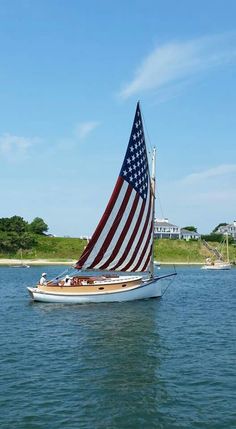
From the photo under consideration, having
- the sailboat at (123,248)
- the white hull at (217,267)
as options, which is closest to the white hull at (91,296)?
A: the sailboat at (123,248)

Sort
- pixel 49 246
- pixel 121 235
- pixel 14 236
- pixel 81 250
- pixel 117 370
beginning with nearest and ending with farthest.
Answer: pixel 117 370, pixel 121 235, pixel 14 236, pixel 81 250, pixel 49 246

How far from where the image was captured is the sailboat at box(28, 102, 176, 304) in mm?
41594

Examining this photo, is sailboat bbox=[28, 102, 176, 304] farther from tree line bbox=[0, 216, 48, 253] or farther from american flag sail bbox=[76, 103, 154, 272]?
tree line bbox=[0, 216, 48, 253]

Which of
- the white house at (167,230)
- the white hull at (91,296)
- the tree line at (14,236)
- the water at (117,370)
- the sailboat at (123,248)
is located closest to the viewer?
the water at (117,370)

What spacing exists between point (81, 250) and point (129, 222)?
95212 mm

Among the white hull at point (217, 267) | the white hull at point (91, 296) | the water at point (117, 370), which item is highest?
the white hull at point (217, 267)

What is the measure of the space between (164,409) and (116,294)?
25992 millimetres

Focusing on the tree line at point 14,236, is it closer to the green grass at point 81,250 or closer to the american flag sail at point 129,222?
the green grass at point 81,250

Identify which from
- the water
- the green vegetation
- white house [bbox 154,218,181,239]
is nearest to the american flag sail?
the water

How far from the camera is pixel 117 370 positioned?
20.7m

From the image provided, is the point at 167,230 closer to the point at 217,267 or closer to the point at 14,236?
the point at 217,267

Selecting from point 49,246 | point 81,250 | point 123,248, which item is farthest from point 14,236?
point 123,248

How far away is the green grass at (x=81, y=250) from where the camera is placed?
134 meters

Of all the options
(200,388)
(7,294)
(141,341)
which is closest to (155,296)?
(7,294)
